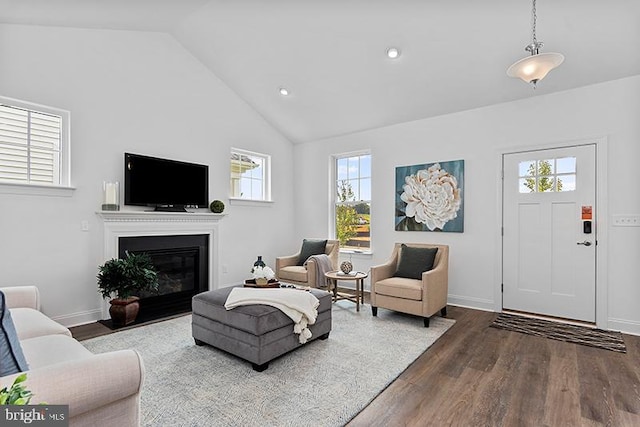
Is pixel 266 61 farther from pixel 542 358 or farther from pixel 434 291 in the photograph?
pixel 542 358

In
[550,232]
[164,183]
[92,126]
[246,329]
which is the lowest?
[246,329]

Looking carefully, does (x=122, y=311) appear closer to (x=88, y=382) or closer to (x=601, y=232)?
(x=88, y=382)

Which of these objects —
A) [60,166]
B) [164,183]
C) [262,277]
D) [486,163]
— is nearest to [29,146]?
[60,166]

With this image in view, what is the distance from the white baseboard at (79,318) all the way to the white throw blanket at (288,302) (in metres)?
1.92

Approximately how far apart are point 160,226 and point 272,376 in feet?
8.60

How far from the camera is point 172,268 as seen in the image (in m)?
4.46

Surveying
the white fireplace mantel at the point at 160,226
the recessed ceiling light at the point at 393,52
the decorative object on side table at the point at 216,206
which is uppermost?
the recessed ceiling light at the point at 393,52

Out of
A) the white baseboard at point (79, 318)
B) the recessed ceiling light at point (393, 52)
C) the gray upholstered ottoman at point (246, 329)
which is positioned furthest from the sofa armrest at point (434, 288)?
the white baseboard at point (79, 318)

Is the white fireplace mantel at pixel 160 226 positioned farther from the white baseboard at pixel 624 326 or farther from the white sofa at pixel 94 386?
the white baseboard at pixel 624 326

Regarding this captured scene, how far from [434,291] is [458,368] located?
1124 mm

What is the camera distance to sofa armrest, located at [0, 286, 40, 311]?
2.55 m

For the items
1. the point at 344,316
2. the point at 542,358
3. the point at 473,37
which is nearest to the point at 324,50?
the point at 473,37

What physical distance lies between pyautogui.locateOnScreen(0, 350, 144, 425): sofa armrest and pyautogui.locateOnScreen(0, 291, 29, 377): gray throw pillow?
0.21 feet

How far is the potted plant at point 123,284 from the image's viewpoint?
3434mm
